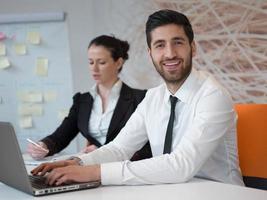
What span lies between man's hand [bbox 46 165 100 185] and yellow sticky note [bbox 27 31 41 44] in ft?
7.68

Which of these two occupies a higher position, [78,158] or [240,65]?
[240,65]

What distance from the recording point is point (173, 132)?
1697 mm

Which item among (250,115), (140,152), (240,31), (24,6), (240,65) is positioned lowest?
(140,152)

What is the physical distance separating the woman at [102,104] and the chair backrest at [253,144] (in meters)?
0.96

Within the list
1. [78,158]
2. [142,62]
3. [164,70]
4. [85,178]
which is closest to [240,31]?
[142,62]

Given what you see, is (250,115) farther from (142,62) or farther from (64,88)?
(64,88)

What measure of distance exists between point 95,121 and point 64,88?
979mm

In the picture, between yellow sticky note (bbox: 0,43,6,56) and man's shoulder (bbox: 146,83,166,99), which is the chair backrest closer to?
man's shoulder (bbox: 146,83,166,99)

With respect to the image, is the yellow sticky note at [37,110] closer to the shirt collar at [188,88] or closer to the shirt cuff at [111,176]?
the shirt collar at [188,88]

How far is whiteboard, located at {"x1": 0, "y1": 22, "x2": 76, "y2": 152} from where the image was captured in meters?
3.55

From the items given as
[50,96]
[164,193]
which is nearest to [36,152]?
[164,193]

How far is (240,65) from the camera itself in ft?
9.62

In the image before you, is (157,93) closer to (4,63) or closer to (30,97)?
(30,97)

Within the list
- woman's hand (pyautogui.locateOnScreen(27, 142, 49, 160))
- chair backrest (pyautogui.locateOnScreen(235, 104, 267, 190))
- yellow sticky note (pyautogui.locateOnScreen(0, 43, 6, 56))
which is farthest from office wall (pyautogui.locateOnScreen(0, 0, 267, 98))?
woman's hand (pyautogui.locateOnScreen(27, 142, 49, 160))
